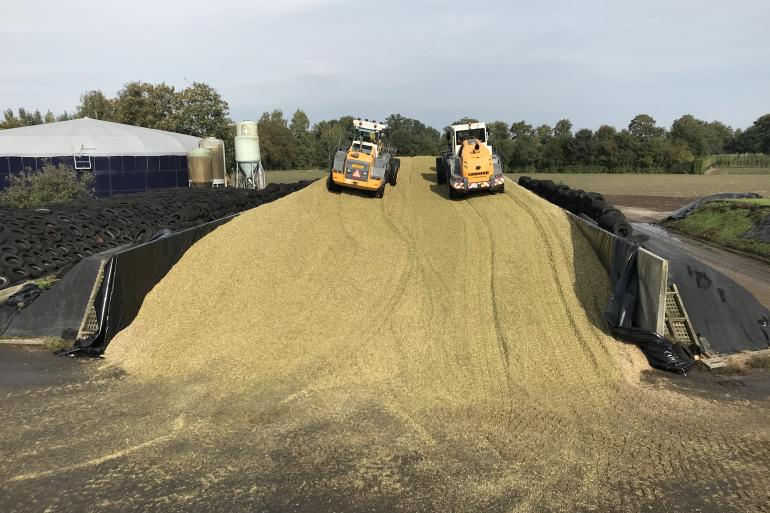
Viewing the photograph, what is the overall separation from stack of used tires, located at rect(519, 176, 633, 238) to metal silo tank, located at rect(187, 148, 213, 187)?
789 inches

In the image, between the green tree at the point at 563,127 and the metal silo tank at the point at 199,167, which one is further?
the green tree at the point at 563,127

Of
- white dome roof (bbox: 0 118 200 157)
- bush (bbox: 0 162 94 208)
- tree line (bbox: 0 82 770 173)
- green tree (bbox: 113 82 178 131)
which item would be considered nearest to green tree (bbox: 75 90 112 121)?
tree line (bbox: 0 82 770 173)

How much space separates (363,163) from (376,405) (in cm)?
1237

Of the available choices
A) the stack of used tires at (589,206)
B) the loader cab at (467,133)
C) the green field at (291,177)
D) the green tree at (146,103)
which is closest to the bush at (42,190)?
the loader cab at (467,133)

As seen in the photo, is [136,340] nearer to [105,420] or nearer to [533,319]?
[105,420]

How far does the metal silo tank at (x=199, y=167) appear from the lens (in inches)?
1244

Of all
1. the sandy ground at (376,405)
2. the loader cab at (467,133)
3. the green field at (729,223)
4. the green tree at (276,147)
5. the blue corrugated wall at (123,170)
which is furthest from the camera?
the green tree at (276,147)

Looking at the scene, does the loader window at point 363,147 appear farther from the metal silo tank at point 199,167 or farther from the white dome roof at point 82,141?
the white dome roof at point 82,141

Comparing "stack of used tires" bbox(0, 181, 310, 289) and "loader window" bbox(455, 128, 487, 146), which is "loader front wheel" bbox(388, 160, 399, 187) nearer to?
"loader window" bbox(455, 128, 487, 146)

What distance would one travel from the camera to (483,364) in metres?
7.97

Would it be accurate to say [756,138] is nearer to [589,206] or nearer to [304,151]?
[304,151]

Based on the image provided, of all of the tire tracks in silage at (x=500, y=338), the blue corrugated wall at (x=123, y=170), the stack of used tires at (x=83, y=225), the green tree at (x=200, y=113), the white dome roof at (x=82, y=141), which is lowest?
the tire tracks in silage at (x=500, y=338)

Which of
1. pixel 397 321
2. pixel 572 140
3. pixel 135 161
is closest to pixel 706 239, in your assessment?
pixel 397 321

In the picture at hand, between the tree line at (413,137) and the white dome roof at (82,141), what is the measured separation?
16.3 meters
